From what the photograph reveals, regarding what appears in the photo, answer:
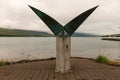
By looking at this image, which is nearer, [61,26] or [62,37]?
[62,37]

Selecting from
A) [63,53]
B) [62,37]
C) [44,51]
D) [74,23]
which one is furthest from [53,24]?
[44,51]

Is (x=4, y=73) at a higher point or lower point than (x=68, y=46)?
lower

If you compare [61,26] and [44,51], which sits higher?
[44,51]

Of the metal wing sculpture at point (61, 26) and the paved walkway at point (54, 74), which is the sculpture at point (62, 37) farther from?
the paved walkway at point (54, 74)

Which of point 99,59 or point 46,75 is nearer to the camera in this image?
point 46,75

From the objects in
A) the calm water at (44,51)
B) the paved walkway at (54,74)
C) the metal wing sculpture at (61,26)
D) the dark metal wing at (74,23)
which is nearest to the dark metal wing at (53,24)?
the metal wing sculpture at (61,26)

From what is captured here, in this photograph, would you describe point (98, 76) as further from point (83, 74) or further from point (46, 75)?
point (46, 75)

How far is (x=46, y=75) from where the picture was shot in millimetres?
12016

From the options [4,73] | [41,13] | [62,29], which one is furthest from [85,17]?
[4,73]

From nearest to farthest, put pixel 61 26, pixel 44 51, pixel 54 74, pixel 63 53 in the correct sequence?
pixel 54 74
pixel 63 53
pixel 61 26
pixel 44 51

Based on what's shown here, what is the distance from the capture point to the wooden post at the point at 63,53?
42.7 ft

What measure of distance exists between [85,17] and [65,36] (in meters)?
1.29

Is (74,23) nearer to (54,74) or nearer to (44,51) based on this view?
(54,74)

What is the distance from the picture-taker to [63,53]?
13047 millimetres
